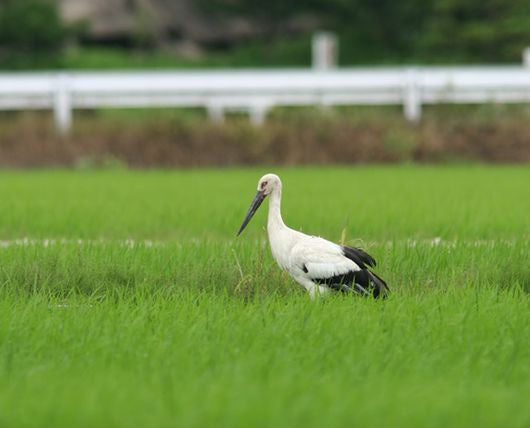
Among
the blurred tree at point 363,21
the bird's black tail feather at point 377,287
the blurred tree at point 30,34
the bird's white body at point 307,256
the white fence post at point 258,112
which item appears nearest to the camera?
the bird's white body at point 307,256

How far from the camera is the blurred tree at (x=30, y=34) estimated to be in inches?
1262

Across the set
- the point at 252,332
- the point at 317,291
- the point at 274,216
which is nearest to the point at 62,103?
the point at 274,216

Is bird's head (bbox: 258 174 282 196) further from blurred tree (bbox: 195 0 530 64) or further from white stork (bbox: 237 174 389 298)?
blurred tree (bbox: 195 0 530 64)

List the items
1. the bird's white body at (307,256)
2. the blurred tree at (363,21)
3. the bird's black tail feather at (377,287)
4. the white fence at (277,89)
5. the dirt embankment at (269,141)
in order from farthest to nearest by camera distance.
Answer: the blurred tree at (363,21), the white fence at (277,89), the dirt embankment at (269,141), the bird's black tail feather at (377,287), the bird's white body at (307,256)

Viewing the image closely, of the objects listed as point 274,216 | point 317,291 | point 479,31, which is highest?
point 479,31

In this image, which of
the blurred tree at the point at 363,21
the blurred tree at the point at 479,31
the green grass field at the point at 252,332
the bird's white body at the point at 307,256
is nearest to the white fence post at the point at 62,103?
the green grass field at the point at 252,332

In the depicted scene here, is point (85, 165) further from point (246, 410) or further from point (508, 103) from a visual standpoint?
point (246, 410)

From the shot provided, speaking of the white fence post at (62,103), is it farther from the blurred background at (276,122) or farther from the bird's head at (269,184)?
the bird's head at (269,184)

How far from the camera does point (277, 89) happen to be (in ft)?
63.6

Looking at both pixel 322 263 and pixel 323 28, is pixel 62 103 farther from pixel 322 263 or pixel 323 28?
pixel 323 28

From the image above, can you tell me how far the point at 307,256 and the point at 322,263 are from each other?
0.25 feet

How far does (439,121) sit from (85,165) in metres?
5.13

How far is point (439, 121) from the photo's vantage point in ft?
59.6

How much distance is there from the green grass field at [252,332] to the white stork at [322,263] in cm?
10
